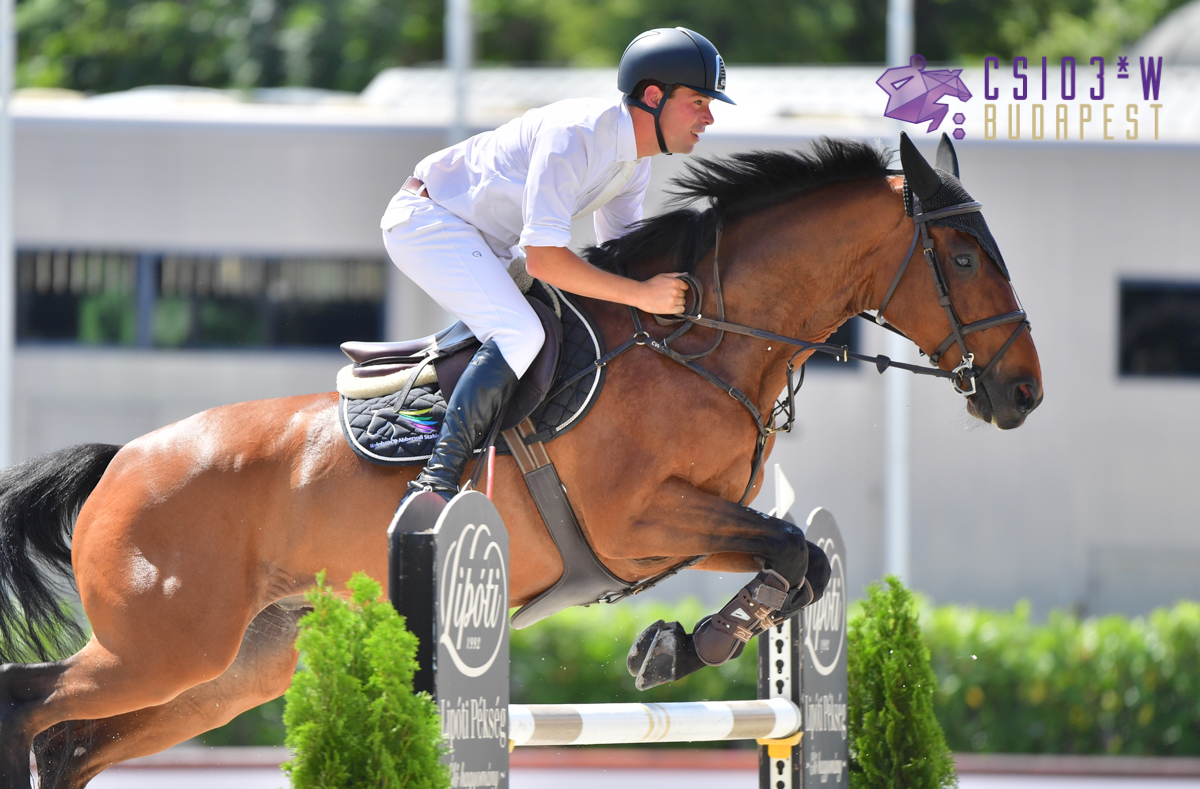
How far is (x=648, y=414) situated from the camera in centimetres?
386

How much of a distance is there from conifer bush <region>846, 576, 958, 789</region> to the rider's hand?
1233 millimetres

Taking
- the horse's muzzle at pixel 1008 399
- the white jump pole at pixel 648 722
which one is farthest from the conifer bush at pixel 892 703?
the horse's muzzle at pixel 1008 399

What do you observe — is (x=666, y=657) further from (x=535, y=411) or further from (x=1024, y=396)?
(x=1024, y=396)

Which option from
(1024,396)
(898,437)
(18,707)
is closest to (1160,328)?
(898,437)

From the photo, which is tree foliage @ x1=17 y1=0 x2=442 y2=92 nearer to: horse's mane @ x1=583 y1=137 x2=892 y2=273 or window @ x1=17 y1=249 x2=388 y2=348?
window @ x1=17 y1=249 x2=388 y2=348

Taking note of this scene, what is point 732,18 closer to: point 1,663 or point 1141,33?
point 1141,33

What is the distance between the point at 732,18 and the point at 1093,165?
1246cm

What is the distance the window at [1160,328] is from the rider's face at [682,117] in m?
9.53

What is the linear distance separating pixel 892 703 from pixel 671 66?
2.18 metres

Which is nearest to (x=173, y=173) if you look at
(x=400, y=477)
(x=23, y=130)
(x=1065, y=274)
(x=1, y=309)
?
(x=23, y=130)

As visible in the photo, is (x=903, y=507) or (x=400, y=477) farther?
(x=903, y=507)

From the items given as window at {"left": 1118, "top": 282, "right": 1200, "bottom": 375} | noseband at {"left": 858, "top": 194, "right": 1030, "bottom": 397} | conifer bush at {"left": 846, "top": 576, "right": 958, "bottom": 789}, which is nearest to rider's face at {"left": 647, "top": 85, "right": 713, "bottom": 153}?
noseband at {"left": 858, "top": 194, "right": 1030, "bottom": 397}

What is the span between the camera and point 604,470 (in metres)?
3.86

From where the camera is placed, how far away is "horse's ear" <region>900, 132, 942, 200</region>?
3.86 m
